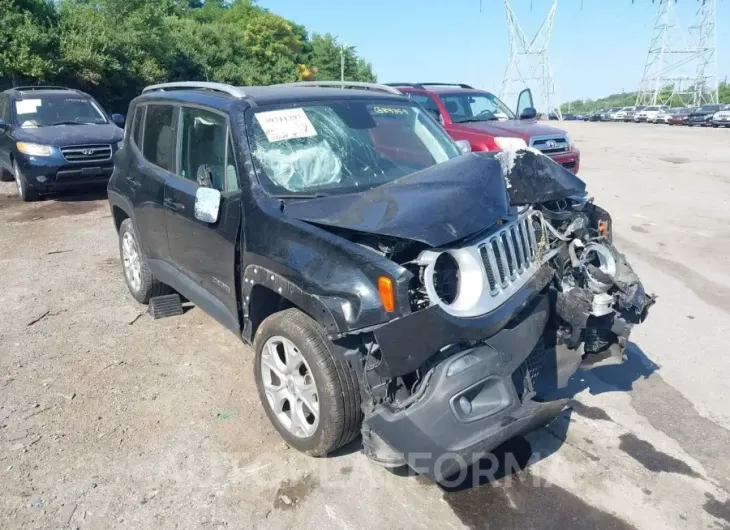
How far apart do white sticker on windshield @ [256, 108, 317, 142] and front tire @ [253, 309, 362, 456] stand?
44.0 inches

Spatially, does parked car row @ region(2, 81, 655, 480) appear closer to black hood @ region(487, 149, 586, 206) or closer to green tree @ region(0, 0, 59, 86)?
black hood @ region(487, 149, 586, 206)

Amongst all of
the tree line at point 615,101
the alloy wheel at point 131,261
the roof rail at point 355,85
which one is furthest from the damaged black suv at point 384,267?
the tree line at point 615,101

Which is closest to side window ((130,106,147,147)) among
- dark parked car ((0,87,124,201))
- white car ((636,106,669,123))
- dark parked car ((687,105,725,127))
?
dark parked car ((0,87,124,201))

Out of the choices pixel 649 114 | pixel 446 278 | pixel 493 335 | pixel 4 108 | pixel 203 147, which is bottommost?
pixel 649 114

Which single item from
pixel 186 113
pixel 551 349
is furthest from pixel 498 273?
pixel 186 113

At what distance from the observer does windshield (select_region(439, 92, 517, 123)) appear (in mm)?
10625

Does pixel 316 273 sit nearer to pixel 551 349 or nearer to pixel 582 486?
pixel 551 349

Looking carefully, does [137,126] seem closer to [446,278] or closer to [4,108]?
[446,278]

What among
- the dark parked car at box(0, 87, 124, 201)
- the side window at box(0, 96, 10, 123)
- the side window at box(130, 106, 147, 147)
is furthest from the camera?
the side window at box(0, 96, 10, 123)

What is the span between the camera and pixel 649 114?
4984 centimetres

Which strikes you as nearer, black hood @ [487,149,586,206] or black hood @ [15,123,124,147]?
black hood @ [487,149,586,206]

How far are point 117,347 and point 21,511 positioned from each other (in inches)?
74.1

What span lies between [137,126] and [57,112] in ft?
23.0

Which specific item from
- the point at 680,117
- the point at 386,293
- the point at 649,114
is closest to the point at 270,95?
the point at 386,293
